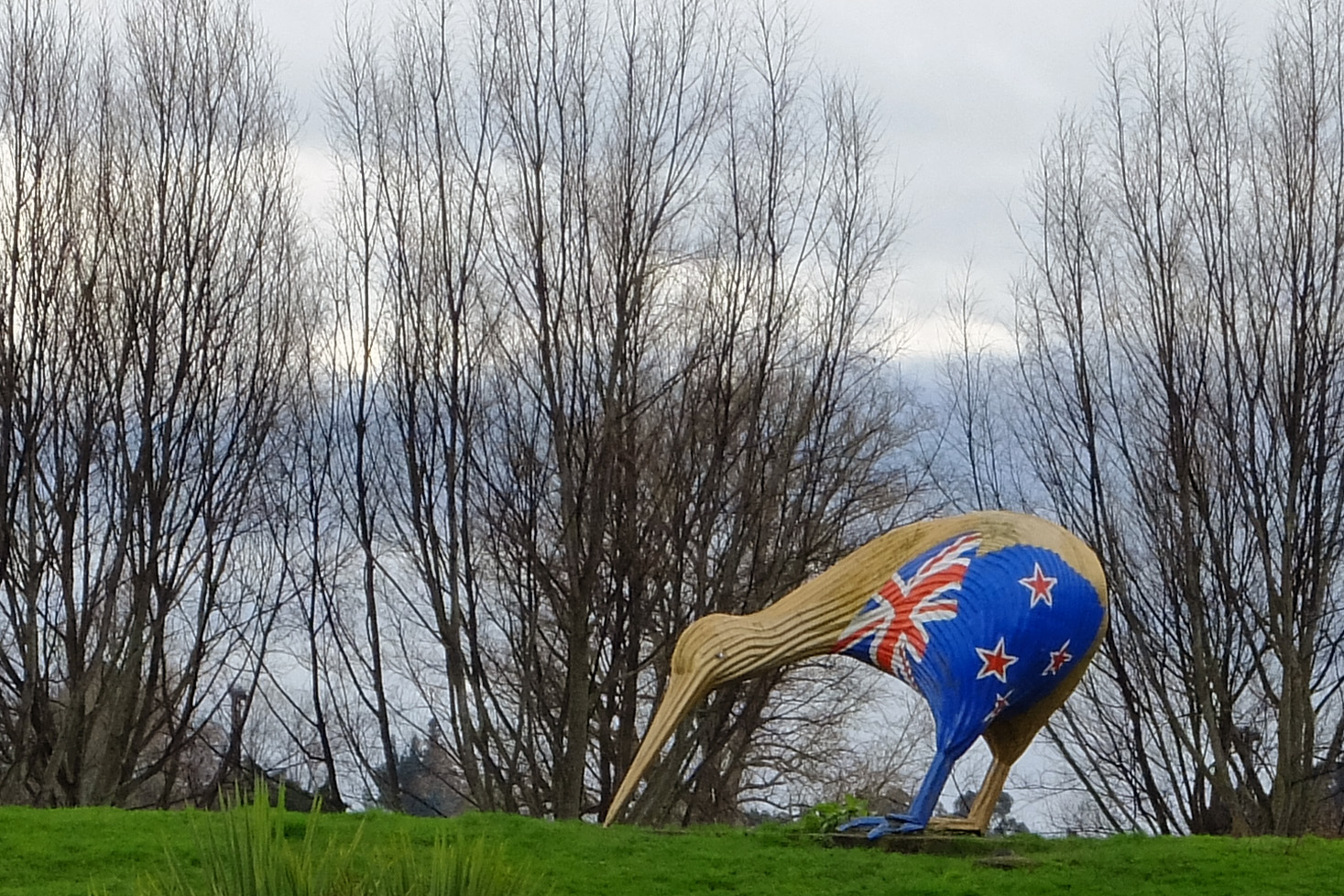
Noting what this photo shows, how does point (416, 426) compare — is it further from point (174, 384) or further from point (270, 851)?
point (270, 851)

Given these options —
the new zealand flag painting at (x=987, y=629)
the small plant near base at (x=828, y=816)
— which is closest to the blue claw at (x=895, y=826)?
the small plant near base at (x=828, y=816)

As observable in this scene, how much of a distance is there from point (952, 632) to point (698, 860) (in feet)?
6.14

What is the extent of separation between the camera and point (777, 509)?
14.6 metres

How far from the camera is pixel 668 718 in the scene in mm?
9203

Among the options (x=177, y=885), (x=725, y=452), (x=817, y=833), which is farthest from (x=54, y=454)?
(x=177, y=885)

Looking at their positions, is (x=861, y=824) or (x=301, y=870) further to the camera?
(x=861, y=824)

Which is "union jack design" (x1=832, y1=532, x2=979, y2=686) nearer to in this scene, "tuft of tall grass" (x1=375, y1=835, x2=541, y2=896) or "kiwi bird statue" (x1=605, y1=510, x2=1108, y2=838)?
"kiwi bird statue" (x1=605, y1=510, x2=1108, y2=838)

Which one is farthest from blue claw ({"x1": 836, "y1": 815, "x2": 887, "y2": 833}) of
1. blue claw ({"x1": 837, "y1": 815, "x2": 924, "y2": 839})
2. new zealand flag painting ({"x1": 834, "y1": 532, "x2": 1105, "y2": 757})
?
new zealand flag painting ({"x1": 834, "y1": 532, "x2": 1105, "y2": 757})

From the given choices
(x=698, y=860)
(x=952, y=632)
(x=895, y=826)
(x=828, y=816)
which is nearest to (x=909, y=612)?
(x=952, y=632)

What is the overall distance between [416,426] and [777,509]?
3728mm

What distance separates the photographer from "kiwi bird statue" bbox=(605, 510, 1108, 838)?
26.9 ft

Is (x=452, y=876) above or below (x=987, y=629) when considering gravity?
below

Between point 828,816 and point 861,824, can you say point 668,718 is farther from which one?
point 861,824

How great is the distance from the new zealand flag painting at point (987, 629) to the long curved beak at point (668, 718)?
1330 millimetres
